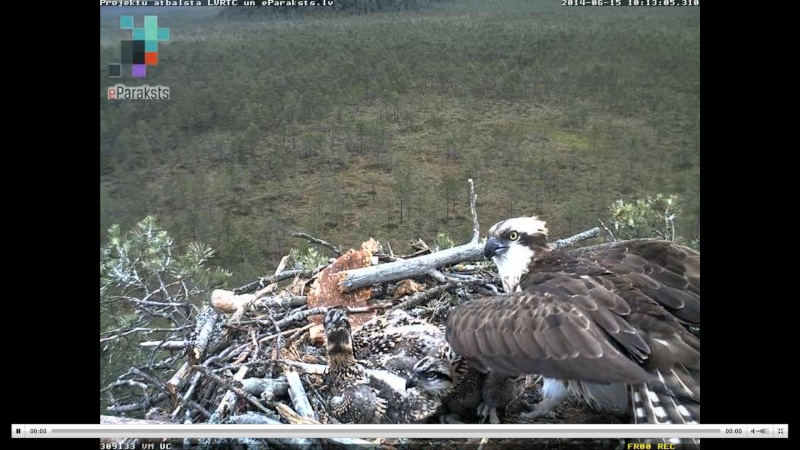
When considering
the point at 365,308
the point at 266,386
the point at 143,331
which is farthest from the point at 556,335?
the point at 143,331

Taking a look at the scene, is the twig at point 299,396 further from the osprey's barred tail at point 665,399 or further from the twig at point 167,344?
the osprey's barred tail at point 665,399

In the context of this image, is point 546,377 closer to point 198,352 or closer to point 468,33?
point 198,352

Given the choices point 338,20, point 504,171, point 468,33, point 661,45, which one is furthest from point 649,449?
point 338,20

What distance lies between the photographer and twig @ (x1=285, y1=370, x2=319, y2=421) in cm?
402

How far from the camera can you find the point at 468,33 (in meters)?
4.87

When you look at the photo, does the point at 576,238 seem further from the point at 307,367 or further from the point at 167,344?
the point at 167,344

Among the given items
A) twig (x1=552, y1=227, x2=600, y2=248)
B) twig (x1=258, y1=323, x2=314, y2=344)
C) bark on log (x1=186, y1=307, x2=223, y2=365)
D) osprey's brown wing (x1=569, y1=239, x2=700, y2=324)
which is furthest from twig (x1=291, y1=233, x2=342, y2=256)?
osprey's brown wing (x1=569, y1=239, x2=700, y2=324)

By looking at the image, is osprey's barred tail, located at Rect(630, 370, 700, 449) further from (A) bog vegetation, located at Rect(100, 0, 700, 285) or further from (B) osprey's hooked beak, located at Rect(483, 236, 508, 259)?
(A) bog vegetation, located at Rect(100, 0, 700, 285)

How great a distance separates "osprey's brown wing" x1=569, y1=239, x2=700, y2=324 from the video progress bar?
70cm

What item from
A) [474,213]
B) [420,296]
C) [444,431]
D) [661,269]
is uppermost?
[474,213]

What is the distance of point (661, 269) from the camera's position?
4293mm

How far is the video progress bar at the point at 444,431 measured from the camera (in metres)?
3.80

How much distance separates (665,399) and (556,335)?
0.75 metres

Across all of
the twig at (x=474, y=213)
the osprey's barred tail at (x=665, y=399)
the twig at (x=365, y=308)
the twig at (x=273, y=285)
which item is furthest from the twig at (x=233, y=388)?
the osprey's barred tail at (x=665, y=399)
